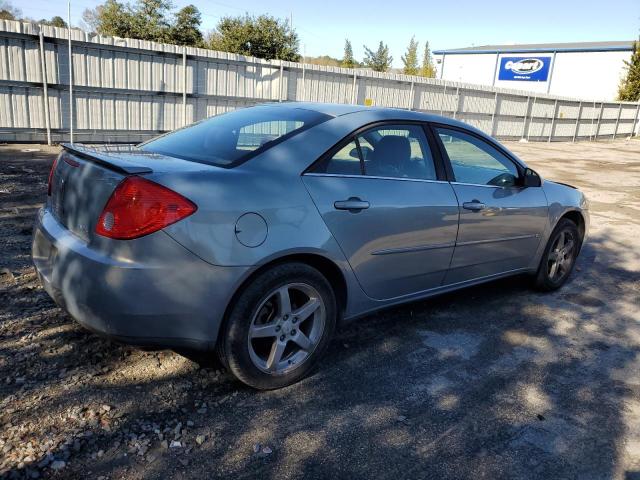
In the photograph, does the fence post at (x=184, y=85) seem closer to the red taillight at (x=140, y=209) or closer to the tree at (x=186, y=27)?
the red taillight at (x=140, y=209)

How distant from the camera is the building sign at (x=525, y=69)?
5234cm

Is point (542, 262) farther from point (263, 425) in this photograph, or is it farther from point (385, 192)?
point (263, 425)

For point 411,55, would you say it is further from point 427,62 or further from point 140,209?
point 140,209

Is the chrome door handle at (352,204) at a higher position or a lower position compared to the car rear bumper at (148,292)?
higher

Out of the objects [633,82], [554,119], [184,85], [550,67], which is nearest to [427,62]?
[550,67]

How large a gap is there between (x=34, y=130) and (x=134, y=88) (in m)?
2.38

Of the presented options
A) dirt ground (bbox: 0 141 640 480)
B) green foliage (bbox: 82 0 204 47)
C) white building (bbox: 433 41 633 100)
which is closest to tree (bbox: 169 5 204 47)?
green foliage (bbox: 82 0 204 47)

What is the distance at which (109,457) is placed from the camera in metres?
2.38

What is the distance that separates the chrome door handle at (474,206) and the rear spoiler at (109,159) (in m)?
2.21

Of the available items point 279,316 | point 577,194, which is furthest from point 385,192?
point 577,194

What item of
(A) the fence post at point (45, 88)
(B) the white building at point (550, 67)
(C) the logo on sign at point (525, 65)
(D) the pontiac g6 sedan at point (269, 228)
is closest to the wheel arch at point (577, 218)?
(D) the pontiac g6 sedan at point (269, 228)

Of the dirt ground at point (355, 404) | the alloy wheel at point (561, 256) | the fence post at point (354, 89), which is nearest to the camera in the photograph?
the dirt ground at point (355, 404)

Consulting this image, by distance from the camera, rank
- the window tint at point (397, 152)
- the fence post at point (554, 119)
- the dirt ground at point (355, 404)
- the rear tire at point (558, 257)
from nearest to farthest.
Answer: the dirt ground at point (355, 404)
the window tint at point (397, 152)
the rear tire at point (558, 257)
the fence post at point (554, 119)

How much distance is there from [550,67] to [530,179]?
5397 centimetres
